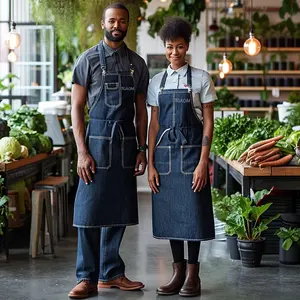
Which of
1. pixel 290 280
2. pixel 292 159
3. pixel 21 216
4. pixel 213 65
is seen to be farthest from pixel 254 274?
pixel 213 65

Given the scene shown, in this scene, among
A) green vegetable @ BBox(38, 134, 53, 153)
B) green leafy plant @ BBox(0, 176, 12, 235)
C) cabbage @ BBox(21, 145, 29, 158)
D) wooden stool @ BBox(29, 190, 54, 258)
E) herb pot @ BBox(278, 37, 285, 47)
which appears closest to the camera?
green leafy plant @ BBox(0, 176, 12, 235)

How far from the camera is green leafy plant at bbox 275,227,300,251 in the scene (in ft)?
19.5

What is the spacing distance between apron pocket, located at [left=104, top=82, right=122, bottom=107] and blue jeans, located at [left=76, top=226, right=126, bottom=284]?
0.78 metres

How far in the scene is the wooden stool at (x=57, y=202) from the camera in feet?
24.0

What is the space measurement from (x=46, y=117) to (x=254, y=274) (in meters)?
4.87

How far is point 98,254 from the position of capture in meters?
4.99

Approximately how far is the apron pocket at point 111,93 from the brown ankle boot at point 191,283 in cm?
109

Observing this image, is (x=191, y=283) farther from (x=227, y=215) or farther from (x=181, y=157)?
(x=227, y=215)

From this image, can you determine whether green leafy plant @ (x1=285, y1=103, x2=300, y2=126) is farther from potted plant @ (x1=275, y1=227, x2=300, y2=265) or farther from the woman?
the woman

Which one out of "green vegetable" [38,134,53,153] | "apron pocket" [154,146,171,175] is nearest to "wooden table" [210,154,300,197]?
"apron pocket" [154,146,171,175]

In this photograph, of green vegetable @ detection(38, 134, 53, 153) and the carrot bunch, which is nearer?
the carrot bunch

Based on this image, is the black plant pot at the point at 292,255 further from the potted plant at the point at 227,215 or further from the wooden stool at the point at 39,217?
the wooden stool at the point at 39,217

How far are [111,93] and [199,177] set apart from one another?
74 centimetres

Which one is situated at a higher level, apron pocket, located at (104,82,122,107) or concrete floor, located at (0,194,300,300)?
apron pocket, located at (104,82,122,107)
